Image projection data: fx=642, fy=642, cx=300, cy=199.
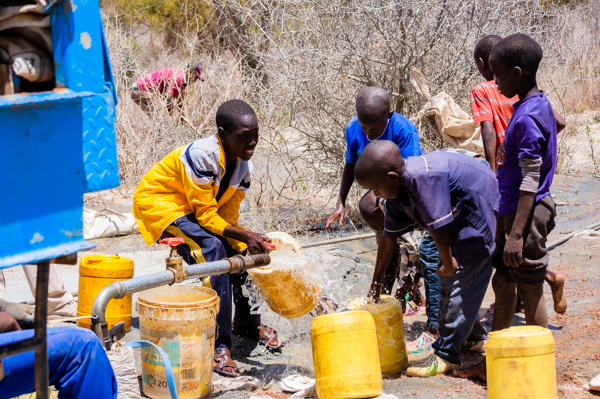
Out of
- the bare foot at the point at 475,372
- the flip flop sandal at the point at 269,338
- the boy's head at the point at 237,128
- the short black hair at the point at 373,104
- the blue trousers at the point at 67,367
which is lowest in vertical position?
the flip flop sandal at the point at 269,338

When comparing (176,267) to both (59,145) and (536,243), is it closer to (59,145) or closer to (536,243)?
(59,145)

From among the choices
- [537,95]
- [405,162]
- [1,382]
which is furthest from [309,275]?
[1,382]

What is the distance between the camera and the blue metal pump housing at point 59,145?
161 cm

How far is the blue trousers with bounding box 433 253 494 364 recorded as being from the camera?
3666 millimetres

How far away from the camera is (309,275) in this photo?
4.09 meters

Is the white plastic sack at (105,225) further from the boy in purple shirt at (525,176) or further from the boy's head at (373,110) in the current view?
the boy in purple shirt at (525,176)

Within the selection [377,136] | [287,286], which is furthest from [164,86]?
[287,286]

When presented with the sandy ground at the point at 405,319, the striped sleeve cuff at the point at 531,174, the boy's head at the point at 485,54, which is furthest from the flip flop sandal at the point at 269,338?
the boy's head at the point at 485,54

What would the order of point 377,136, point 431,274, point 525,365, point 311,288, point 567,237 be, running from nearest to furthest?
point 525,365
point 311,288
point 431,274
point 377,136
point 567,237

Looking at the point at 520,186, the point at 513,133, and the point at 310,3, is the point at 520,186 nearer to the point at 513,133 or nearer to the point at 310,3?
the point at 513,133

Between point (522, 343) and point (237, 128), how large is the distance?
216cm

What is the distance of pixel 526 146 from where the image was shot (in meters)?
3.42

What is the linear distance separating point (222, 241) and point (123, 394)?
1468mm

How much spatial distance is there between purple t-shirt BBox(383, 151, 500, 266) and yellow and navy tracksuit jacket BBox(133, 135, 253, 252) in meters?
1.19
